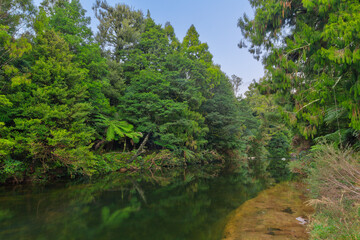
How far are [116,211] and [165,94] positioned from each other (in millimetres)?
13533

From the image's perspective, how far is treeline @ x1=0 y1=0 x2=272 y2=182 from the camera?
9523 mm

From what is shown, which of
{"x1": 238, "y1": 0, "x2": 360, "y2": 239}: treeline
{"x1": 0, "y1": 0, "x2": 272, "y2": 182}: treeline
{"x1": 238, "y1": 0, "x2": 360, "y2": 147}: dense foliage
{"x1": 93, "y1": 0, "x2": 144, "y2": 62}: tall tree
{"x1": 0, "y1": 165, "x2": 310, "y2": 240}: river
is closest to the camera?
{"x1": 238, "y1": 0, "x2": 360, "y2": 239}: treeline

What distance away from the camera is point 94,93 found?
14.2 metres

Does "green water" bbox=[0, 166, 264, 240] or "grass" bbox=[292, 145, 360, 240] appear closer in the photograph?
"grass" bbox=[292, 145, 360, 240]

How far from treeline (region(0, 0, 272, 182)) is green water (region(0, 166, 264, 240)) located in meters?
2.14

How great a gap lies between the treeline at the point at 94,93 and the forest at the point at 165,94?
9cm

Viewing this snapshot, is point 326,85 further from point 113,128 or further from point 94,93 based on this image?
point 94,93

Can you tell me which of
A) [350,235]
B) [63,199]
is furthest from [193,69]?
[350,235]

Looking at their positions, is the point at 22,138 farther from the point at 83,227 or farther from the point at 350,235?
the point at 350,235

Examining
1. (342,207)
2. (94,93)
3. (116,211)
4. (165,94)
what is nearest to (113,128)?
(94,93)

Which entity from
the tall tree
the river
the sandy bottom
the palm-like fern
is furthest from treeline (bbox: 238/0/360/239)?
the tall tree

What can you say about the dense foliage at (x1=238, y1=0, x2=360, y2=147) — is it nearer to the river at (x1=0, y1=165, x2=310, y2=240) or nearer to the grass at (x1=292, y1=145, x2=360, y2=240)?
the grass at (x1=292, y1=145, x2=360, y2=240)

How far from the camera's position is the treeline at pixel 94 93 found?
9523 millimetres

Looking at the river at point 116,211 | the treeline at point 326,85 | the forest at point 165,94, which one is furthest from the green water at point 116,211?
the treeline at point 326,85
